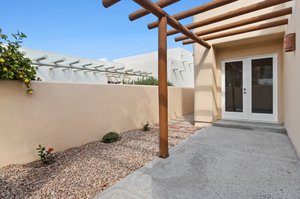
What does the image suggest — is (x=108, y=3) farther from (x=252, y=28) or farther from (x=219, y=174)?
(x=252, y=28)

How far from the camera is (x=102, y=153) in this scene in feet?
12.6

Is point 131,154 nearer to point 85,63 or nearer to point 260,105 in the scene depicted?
point 260,105

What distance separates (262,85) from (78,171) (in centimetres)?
625

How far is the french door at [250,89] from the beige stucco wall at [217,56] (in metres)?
0.19

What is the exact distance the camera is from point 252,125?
18.2 ft

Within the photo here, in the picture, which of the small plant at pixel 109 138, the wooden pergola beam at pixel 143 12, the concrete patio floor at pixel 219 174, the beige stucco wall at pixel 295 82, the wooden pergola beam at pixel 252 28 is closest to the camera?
the concrete patio floor at pixel 219 174

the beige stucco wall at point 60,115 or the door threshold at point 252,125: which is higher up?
the beige stucco wall at point 60,115

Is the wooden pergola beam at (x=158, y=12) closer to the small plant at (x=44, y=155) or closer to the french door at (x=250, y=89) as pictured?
the french door at (x=250, y=89)

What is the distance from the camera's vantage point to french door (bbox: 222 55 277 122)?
5773mm

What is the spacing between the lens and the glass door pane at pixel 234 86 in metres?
6.30

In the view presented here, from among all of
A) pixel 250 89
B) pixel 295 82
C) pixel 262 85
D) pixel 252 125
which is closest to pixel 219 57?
pixel 250 89

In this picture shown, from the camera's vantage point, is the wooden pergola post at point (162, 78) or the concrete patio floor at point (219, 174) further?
the wooden pergola post at point (162, 78)

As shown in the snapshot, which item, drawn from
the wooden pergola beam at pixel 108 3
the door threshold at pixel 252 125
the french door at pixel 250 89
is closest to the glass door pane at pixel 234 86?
the french door at pixel 250 89

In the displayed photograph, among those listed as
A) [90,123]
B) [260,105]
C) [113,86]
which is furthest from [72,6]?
[260,105]
